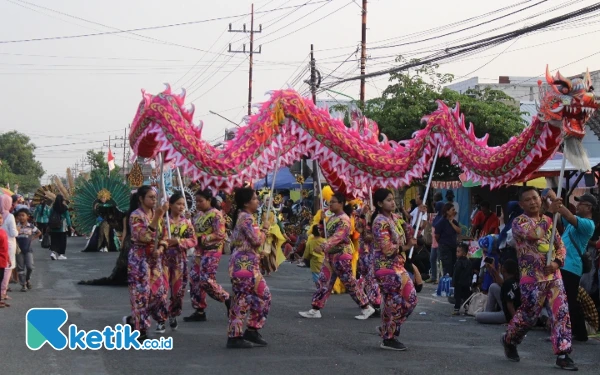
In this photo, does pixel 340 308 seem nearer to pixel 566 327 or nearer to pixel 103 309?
pixel 103 309

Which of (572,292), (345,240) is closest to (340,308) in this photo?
(345,240)

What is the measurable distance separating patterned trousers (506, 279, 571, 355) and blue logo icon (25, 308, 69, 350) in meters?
4.50

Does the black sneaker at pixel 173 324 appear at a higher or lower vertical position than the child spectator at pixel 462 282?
lower

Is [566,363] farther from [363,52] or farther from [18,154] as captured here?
[18,154]

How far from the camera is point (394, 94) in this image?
81.6 ft

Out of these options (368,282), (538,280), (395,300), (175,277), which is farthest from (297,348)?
(368,282)

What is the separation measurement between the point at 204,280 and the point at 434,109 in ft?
47.1

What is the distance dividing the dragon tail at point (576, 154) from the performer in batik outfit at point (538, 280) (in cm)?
52

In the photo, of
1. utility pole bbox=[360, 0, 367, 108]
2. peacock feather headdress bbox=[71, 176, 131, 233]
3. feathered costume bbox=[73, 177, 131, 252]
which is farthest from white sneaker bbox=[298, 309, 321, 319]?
utility pole bbox=[360, 0, 367, 108]

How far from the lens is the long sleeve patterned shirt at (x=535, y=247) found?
8141mm

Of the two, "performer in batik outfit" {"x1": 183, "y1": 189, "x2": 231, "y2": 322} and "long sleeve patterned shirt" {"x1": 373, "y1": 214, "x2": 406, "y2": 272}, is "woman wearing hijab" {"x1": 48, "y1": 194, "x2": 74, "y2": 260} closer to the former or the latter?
"performer in batik outfit" {"x1": 183, "y1": 189, "x2": 231, "y2": 322}

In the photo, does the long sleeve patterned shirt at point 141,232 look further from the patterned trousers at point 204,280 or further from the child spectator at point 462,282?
the child spectator at point 462,282

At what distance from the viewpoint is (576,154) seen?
8492 millimetres

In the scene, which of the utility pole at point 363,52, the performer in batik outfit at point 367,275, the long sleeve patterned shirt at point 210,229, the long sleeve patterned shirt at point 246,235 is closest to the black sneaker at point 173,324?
the long sleeve patterned shirt at point 210,229
